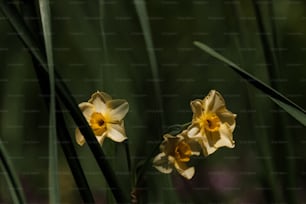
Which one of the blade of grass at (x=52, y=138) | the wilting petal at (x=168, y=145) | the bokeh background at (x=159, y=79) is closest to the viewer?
the blade of grass at (x=52, y=138)

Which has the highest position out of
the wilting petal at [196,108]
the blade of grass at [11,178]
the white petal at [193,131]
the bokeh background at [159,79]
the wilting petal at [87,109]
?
the bokeh background at [159,79]

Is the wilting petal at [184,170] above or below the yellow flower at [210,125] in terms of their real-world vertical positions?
→ below

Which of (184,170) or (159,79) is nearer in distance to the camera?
(184,170)

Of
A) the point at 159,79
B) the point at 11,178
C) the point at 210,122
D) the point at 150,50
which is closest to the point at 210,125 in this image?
the point at 210,122

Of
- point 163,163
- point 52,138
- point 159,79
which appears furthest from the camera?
point 159,79

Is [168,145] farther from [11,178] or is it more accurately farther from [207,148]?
[11,178]

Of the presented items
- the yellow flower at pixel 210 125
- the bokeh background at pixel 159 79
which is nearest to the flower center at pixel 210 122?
the yellow flower at pixel 210 125

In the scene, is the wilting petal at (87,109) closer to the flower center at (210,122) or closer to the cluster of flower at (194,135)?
the cluster of flower at (194,135)

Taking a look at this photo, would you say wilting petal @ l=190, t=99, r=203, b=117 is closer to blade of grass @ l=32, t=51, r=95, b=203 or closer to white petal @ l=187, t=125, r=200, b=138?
white petal @ l=187, t=125, r=200, b=138
